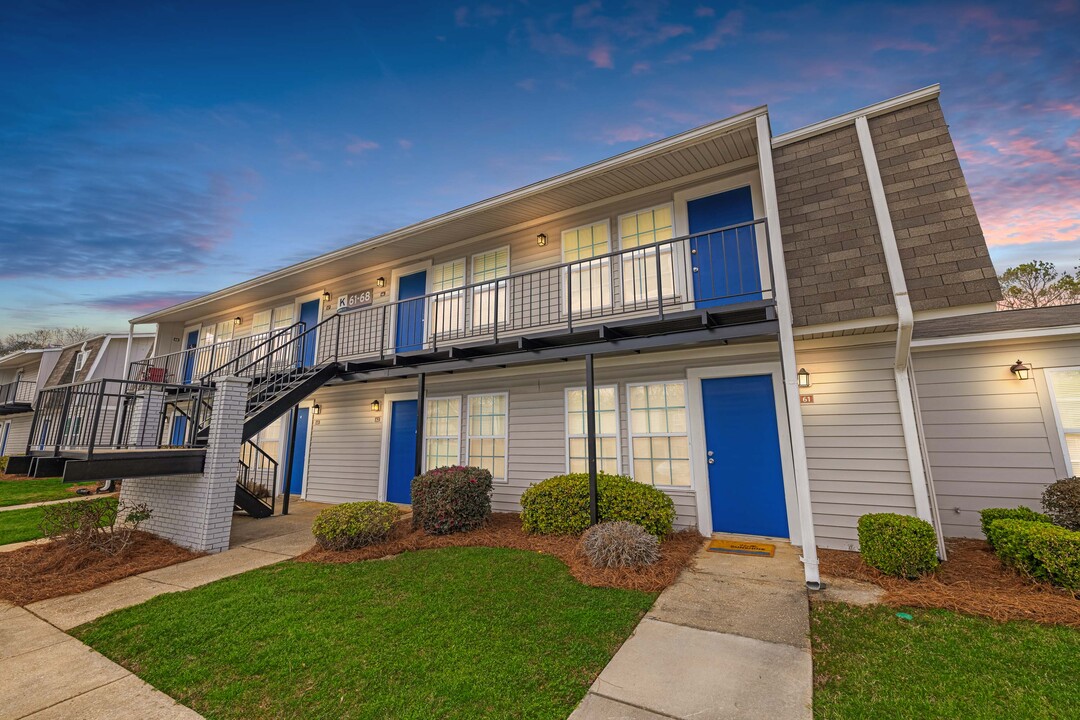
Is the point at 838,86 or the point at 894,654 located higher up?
the point at 838,86

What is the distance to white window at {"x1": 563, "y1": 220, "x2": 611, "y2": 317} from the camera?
724cm

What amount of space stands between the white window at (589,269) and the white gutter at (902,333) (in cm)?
368

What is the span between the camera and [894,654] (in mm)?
2928

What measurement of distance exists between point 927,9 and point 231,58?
14411 millimetres

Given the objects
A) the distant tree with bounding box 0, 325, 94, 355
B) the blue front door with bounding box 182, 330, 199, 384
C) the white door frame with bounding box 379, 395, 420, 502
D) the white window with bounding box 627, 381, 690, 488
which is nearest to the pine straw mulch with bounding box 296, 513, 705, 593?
the white window with bounding box 627, 381, 690, 488

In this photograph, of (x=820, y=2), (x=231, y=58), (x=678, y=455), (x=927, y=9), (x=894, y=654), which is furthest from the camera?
(x=231, y=58)

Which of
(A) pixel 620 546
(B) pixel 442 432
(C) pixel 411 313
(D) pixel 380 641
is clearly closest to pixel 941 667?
(A) pixel 620 546

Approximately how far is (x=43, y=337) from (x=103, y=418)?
39.9 metres

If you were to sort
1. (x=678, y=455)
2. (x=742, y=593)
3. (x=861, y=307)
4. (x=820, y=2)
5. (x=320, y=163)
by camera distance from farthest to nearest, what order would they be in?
(x=320, y=163) < (x=820, y=2) < (x=678, y=455) < (x=861, y=307) < (x=742, y=593)

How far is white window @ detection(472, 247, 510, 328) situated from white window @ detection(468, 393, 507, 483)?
62.6 inches

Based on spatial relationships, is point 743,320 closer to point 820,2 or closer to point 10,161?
point 820,2

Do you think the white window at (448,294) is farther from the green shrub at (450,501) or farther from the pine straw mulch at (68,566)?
the pine straw mulch at (68,566)

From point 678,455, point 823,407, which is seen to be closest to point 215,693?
point 678,455

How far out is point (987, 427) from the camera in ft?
18.9
